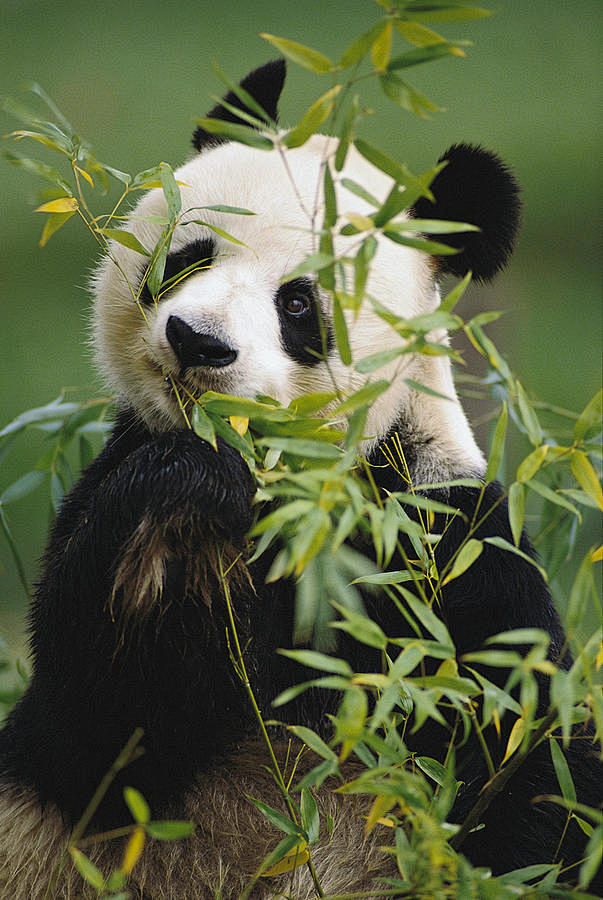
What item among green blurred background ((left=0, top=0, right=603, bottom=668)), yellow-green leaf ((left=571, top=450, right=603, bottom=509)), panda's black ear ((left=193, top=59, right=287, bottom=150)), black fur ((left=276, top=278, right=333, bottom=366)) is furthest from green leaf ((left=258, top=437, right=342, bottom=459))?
green blurred background ((left=0, top=0, right=603, bottom=668))

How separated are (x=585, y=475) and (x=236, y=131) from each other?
474 millimetres

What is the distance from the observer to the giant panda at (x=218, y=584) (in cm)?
126

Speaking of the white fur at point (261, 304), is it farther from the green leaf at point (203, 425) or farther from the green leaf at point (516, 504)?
the green leaf at point (516, 504)

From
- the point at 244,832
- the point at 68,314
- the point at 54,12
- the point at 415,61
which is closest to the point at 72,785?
the point at 244,832

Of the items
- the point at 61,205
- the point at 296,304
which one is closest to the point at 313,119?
the point at 61,205

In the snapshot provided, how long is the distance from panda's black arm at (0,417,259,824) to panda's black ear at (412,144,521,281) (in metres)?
0.54

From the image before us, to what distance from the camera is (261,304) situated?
1.37 m

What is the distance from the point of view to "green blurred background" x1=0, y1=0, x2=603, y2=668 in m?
5.57

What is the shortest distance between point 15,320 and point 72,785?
468 centimetres

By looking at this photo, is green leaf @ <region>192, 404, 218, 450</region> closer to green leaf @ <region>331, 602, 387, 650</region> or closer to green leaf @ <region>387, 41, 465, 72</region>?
green leaf @ <region>331, 602, 387, 650</region>

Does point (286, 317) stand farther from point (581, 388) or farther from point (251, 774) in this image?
point (581, 388)

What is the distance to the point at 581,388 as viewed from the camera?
4.84 m

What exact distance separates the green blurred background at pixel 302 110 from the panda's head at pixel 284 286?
3321 millimetres

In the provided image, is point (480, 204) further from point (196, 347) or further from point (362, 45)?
point (362, 45)
